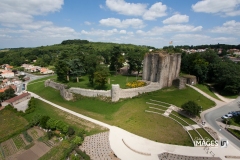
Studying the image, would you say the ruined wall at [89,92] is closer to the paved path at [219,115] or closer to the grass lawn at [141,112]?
the grass lawn at [141,112]

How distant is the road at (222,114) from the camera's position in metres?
23.9

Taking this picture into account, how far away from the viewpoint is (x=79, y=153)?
68.9 feet

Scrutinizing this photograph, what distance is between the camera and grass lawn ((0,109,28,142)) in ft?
95.1

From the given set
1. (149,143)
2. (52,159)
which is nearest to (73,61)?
(52,159)

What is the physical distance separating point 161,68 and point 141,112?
13941mm

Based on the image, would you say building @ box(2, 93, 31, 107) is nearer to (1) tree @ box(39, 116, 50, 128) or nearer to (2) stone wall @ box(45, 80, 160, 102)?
(2) stone wall @ box(45, 80, 160, 102)

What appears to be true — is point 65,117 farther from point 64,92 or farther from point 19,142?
point 64,92

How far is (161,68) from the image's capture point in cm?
3938

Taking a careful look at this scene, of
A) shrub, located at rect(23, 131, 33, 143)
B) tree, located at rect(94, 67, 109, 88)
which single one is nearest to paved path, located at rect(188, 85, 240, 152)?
tree, located at rect(94, 67, 109, 88)

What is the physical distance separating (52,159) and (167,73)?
31500 mm

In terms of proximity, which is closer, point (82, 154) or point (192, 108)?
point (82, 154)

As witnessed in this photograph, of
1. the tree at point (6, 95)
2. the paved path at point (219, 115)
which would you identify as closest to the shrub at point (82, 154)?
the paved path at point (219, 115)

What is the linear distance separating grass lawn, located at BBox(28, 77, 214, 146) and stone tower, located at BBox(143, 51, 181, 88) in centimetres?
301

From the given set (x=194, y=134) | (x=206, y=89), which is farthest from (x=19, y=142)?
(x=206, y=89)
